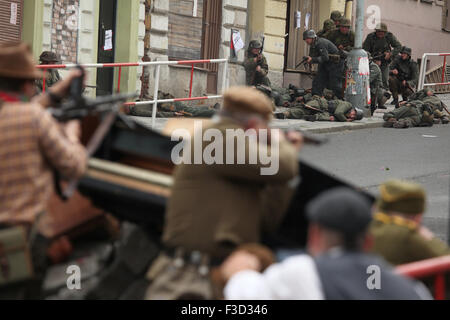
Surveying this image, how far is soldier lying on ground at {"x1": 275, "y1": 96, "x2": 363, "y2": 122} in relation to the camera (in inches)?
733

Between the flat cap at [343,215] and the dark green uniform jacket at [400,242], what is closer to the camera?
the flat cap at [343,215]

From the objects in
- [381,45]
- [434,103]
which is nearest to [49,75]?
[434,103]

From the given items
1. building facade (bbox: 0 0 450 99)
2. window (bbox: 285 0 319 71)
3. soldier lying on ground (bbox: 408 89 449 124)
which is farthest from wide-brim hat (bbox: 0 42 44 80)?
window (bbox: 285 0 319 71)

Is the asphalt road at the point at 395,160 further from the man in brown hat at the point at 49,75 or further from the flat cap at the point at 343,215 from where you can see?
the flat cap at the point at 343,215

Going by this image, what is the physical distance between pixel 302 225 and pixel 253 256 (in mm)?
282

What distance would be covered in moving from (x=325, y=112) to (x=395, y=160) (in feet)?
17.2

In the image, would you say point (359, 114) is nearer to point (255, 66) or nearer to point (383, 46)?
point (255, 66)

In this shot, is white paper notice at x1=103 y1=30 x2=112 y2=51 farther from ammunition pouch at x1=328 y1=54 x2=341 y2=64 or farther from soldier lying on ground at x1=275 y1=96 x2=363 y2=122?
ammunition pouch at x1=328 y1=54 x2=341 y2=64

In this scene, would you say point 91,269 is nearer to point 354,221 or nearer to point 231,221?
point 231,221

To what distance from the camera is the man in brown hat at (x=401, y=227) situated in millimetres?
4320

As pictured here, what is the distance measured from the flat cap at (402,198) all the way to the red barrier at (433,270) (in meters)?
0.25

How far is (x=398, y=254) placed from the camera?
450 centimetres

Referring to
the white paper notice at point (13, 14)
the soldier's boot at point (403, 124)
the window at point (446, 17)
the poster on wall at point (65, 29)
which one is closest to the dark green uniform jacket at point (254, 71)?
the soldier's boot at point (403, 124)

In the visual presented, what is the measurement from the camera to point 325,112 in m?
18.8
